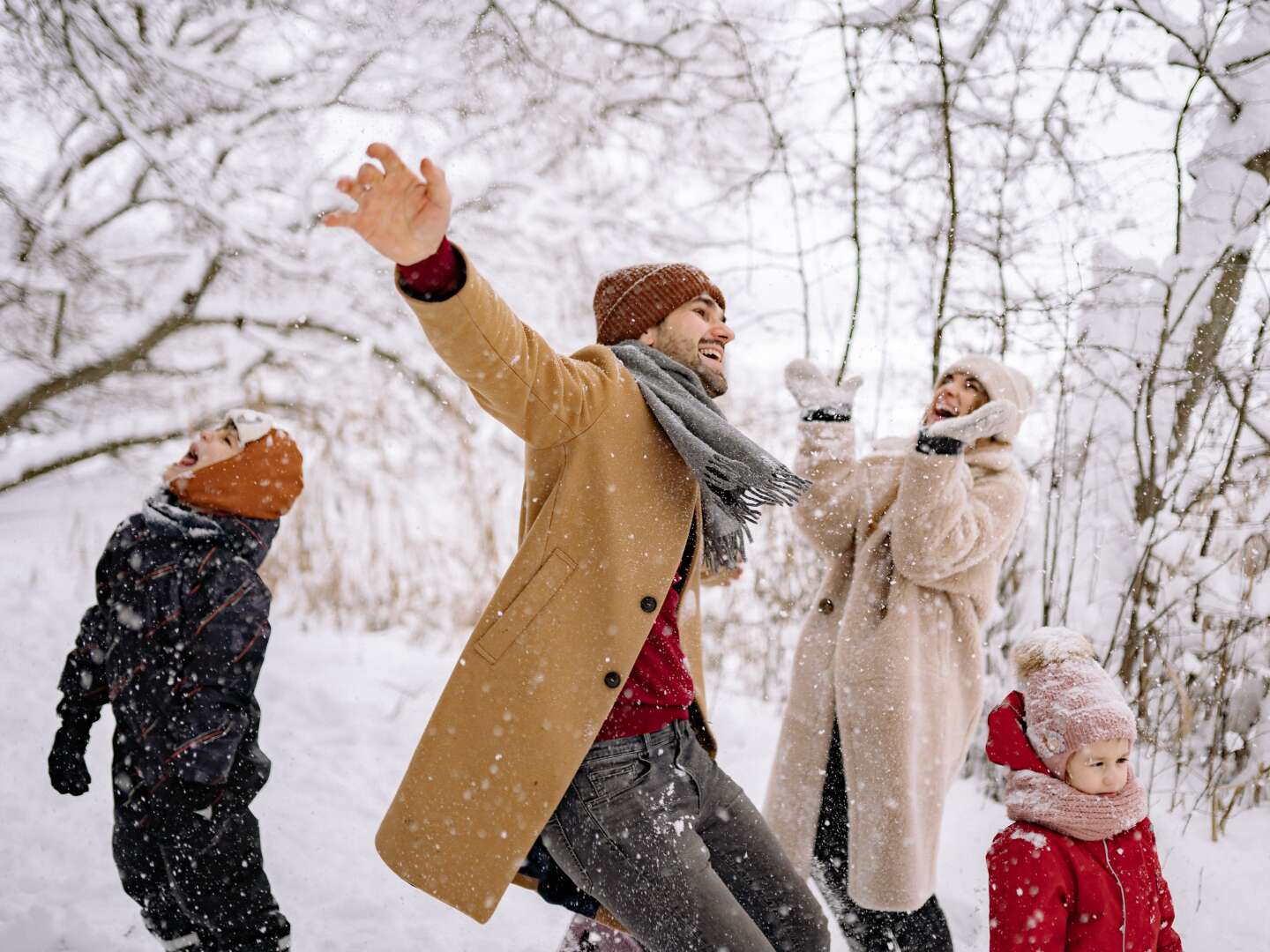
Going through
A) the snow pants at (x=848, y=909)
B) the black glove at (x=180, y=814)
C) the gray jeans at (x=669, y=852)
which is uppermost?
the snow pants at (x=848, y=909)

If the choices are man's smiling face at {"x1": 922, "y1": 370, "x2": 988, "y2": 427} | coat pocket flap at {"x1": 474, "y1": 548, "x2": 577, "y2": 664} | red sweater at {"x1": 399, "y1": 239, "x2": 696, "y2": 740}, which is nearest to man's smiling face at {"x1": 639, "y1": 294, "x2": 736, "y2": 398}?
red sweater at {"x1": 399, "y1": 239, "x2": 696, "y2": 740}

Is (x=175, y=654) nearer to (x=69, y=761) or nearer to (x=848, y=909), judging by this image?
(x=69, y=761)

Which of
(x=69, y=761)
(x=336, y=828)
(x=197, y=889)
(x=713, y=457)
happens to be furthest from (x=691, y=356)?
(x=336, y=828)

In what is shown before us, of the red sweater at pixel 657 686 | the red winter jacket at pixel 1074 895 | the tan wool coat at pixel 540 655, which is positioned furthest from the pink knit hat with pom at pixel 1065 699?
the tan wool coat at pixel 540 655

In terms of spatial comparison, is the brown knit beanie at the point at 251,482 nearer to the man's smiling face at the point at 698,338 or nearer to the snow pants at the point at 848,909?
the man's smiling face at the point at 698,338

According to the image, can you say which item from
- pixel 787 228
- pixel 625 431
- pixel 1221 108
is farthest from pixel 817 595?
pixel 1221 108

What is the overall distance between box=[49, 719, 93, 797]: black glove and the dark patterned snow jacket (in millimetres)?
31

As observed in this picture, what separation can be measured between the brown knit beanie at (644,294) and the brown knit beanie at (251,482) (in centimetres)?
93

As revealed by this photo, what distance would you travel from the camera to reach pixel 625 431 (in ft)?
4.91

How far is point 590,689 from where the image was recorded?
4.60ft

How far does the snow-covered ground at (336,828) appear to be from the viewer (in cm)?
253

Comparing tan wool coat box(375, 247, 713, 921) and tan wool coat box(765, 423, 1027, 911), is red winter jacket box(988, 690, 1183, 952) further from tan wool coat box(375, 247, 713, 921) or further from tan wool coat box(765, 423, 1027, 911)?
tan wool coat box(375, 247, 713, 921)

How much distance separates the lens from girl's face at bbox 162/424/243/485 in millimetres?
2109

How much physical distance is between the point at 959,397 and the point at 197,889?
7.38 ft
